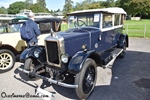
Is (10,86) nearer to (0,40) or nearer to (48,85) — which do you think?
(48,85)

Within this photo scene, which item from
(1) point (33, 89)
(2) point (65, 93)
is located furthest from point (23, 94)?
(2) point (65, 93)

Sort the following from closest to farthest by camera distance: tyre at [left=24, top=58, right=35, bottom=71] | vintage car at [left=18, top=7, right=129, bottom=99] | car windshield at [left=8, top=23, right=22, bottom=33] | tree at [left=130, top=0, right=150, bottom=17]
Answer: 1. vintage car at [left=18, top=7, right=129, bottom=99]
2. tyre at [left=24, top=58, right=35, bottom=71]
3. car windshield at [left=8, top=23, right=22, bottom=33]
4. tree at [left=130, top=0, right=150, bottom=17]

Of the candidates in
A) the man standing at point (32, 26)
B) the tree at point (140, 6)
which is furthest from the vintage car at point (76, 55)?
the tree at point (140, 6)

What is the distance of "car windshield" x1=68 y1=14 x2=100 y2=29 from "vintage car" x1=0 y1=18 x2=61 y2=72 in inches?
81.4

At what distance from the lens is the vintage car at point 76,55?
10.7ft

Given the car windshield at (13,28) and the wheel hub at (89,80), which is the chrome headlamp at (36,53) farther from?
the car windshield at (13,28)

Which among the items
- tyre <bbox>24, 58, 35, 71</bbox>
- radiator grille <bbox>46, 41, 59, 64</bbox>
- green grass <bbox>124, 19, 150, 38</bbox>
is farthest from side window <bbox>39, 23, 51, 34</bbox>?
green grass <bbox>124, 19, 150, 38</bbox>

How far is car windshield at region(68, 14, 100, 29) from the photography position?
464 centimetres

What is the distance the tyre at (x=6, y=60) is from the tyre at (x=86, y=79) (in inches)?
132

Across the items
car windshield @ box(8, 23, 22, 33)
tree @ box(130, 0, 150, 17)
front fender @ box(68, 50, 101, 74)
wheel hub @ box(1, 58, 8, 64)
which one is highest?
tree @ box(130, 0, 150, 17)

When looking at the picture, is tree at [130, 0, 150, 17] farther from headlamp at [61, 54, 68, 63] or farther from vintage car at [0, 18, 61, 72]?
headlamp at [61, 54, 68, 63]

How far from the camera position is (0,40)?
554 centimetres

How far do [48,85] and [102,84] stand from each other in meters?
1.56

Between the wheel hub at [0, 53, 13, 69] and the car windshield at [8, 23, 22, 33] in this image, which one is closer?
the wheel hub at [0, 53, 13, 69]
